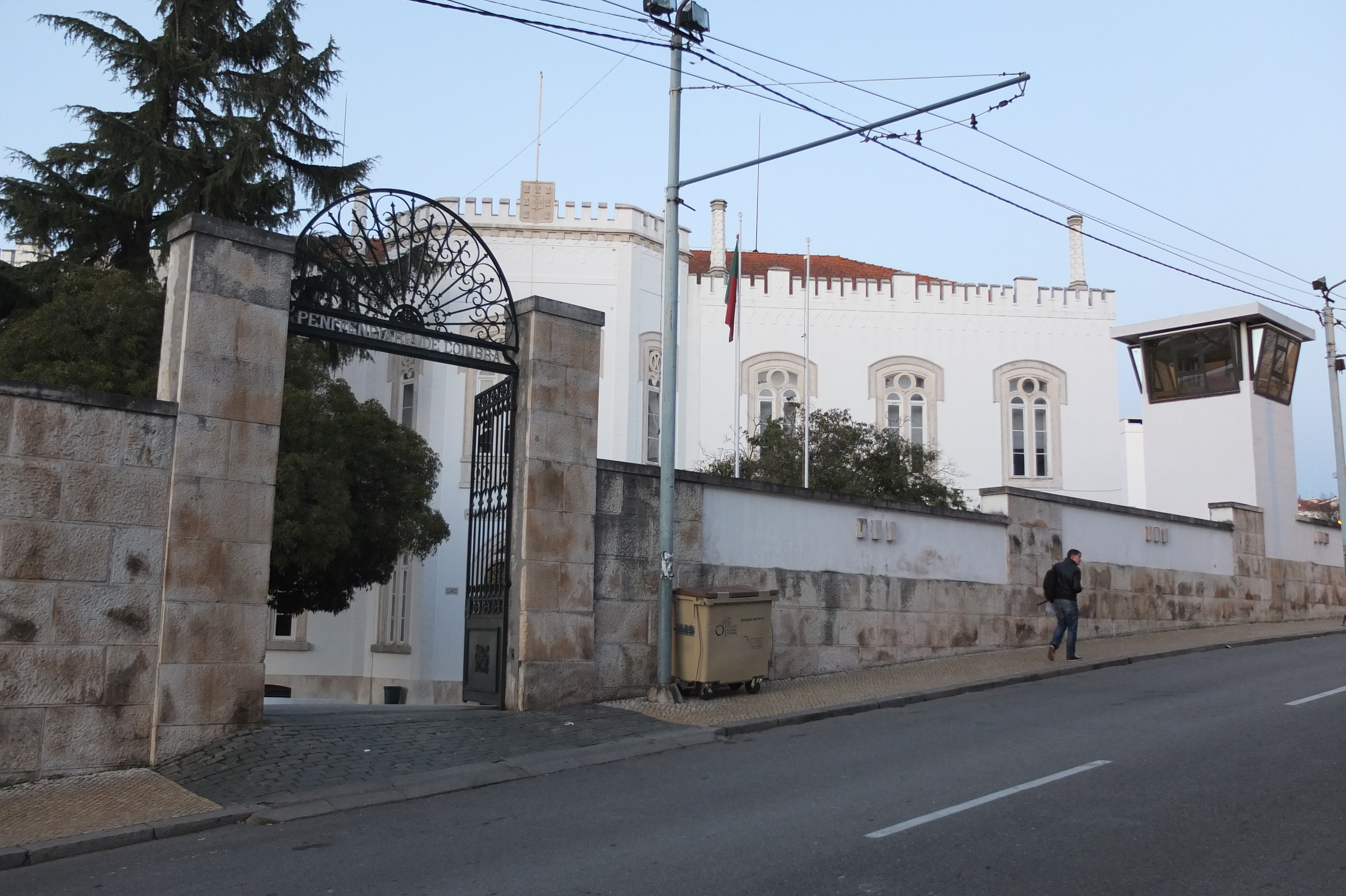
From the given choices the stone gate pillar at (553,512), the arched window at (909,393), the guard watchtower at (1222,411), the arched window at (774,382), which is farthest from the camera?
the arched window at (909,393)

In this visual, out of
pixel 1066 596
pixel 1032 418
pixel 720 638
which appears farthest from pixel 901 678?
pixel 1032 418

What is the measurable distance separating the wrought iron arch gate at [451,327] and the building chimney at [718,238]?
2495 cm

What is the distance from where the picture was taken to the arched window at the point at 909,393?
37.7 meters

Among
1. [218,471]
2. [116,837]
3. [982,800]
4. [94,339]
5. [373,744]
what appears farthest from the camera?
[94,339]

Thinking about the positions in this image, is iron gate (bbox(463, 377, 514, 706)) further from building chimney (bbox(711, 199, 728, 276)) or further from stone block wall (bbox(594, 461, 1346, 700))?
building chimney (bbox(711, 199, 728, 276))

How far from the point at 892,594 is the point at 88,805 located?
417 inches

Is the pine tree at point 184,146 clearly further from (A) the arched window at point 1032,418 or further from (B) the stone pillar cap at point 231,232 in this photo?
(A) the arched window at point 1032,418

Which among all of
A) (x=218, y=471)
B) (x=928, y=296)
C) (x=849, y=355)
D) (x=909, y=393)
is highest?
(x=928, y=296)

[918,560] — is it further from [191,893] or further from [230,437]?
[191,893]

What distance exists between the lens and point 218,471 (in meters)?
10.3

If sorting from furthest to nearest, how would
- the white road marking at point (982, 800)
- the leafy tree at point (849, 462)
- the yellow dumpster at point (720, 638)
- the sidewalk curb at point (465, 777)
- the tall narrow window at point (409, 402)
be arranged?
the tall narrow window at point (409, 402)
the leafy tree at point (849, 462)
the yellow dumpster at point (720, 638)
the sidewalk curb at point (465, 777)
the white road marking at point (982, 800)

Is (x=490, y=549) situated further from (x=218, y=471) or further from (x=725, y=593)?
(x=218, y=471)

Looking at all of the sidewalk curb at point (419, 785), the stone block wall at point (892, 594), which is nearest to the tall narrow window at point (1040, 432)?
the stone block wall at point (892, 594)

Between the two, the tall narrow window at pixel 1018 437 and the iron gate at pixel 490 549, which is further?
the tall narrow window at pixel 1018 437
